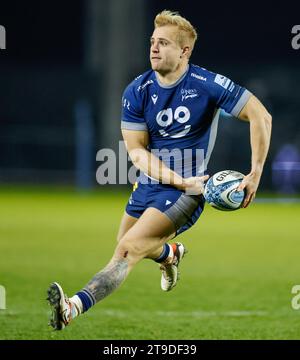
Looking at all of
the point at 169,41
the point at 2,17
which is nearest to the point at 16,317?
the point at 169,41

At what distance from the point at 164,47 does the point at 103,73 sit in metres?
23.8

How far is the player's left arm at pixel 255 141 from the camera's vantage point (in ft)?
22.2

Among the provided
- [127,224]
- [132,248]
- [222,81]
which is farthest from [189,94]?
[132,248]

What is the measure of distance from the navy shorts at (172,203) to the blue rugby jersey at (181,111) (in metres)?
0.24

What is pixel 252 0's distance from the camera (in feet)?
127

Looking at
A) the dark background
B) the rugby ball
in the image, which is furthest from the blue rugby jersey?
the dark background

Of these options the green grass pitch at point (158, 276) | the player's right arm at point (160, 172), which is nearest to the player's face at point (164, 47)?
the player's right arm at point (160, 172)

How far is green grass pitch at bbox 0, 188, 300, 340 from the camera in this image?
7738 millimetres

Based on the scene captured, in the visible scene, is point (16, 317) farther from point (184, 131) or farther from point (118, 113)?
point (118, 113)

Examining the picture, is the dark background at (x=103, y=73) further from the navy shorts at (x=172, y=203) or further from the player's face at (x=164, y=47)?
the player's face at (x=164, y=47)

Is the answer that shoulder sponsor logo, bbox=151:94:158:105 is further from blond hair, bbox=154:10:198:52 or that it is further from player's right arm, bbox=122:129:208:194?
blond hair, bbox=154:10:198:52

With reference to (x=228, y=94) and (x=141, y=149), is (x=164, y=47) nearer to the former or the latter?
(x=228, y=94)

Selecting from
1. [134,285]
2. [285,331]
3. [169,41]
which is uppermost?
[169,41]

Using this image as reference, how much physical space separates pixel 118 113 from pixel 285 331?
22.5 m
